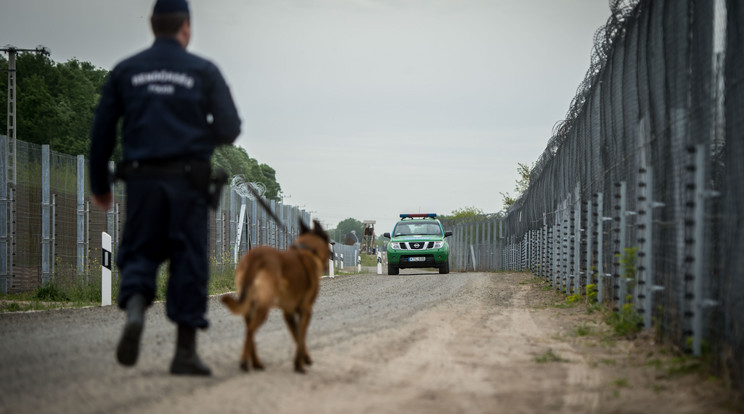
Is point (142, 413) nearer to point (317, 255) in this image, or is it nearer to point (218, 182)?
point (218, 182)

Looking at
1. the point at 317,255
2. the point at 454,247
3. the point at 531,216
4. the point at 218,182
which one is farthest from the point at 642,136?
the point at 454,247

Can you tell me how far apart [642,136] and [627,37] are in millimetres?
1480

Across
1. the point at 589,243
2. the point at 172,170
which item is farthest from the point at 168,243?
the point at 589,243

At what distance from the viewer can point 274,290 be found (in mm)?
5035

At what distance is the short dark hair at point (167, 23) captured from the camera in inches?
205

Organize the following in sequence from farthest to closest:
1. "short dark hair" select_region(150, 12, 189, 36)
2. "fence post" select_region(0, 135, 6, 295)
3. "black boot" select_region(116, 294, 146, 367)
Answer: "fence post" select_region(0, 135, 6, 295) < "short dark hair" select_region(150, 12, 189, 36) < "black boot" select_region(116, 294, 146, 367)

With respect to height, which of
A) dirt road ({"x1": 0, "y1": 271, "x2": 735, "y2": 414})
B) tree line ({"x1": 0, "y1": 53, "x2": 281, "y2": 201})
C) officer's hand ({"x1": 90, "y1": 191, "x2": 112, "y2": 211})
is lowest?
dirt road ({"x1": 0, "y1": 271, "x2": 735, "y2": 414})

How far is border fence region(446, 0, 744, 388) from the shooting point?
18.3 feet

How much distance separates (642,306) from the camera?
806 cm

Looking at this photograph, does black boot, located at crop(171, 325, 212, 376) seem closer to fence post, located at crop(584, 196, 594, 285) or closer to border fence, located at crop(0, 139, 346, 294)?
fence post, located at crop(584, 196, 594, 285)

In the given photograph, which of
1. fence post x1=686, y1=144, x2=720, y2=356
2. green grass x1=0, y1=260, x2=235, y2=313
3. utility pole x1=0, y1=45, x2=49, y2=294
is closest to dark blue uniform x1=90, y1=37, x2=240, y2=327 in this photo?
fence post x1=686, y1=144, x2=720, y2=356

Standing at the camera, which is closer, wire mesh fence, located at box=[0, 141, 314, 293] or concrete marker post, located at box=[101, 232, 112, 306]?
concrete marker post, located at box=[101, 232, 112, 306]

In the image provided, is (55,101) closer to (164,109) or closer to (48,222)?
(48,222)

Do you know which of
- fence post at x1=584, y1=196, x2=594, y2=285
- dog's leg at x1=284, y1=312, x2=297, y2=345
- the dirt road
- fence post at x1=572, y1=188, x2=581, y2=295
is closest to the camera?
the dirt road
